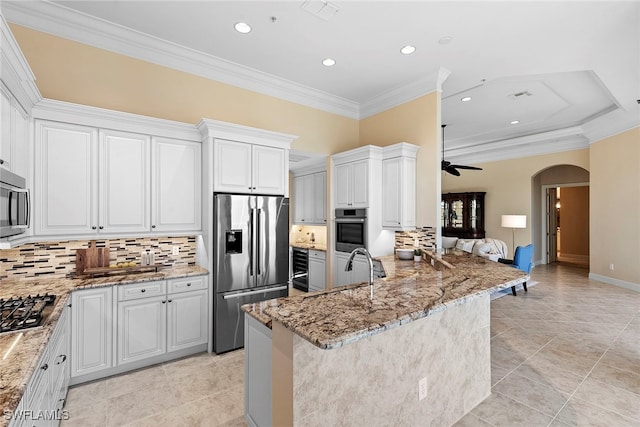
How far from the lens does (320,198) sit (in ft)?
18.7

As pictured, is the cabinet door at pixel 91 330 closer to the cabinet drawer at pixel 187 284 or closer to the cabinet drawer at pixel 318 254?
the cabinet drawer at pixel 187 284

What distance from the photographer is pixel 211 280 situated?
Result: 350 centimetres

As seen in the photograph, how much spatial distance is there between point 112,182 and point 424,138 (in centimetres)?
393

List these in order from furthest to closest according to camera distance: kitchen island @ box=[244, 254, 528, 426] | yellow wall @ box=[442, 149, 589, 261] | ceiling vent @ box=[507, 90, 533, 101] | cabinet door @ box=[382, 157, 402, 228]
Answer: yellow wall @ box=[442, 149, 589, 261]
ceiling vent @ box=[507, 90, 533, 101]
cabinet door @ box=[382, 157, 402, 228]
kitchen island @ box=[244, 254, 528, 426]

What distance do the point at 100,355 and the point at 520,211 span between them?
9891mm

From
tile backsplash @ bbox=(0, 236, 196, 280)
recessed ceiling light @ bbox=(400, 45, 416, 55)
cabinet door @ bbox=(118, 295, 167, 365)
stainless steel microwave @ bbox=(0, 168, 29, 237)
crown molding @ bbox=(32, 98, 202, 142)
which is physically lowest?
cabinet door @ bbox=(118, 295, 167, 365)

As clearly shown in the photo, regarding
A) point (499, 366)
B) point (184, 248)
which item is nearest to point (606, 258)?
point (499, 366)

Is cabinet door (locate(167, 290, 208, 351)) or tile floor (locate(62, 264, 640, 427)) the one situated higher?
cabinet door (locate(167, 290, 208, 351))

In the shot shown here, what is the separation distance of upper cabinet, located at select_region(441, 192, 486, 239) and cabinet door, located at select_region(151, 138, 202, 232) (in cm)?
845

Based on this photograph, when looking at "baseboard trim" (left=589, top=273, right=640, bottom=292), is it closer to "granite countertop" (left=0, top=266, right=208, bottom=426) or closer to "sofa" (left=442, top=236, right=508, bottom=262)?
"sofa" (left=442, top=236, right=508, bottom=262)

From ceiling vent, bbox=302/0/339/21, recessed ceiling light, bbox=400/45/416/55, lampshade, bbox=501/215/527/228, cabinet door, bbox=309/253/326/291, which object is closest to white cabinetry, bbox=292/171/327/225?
cabinet door, bbox=309/253/326/291

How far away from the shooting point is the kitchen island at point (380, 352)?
162 cm

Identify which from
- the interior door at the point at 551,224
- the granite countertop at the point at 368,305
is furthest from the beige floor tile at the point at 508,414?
the interior door at the point at 551,224

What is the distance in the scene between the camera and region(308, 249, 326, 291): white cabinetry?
553 centimetres
